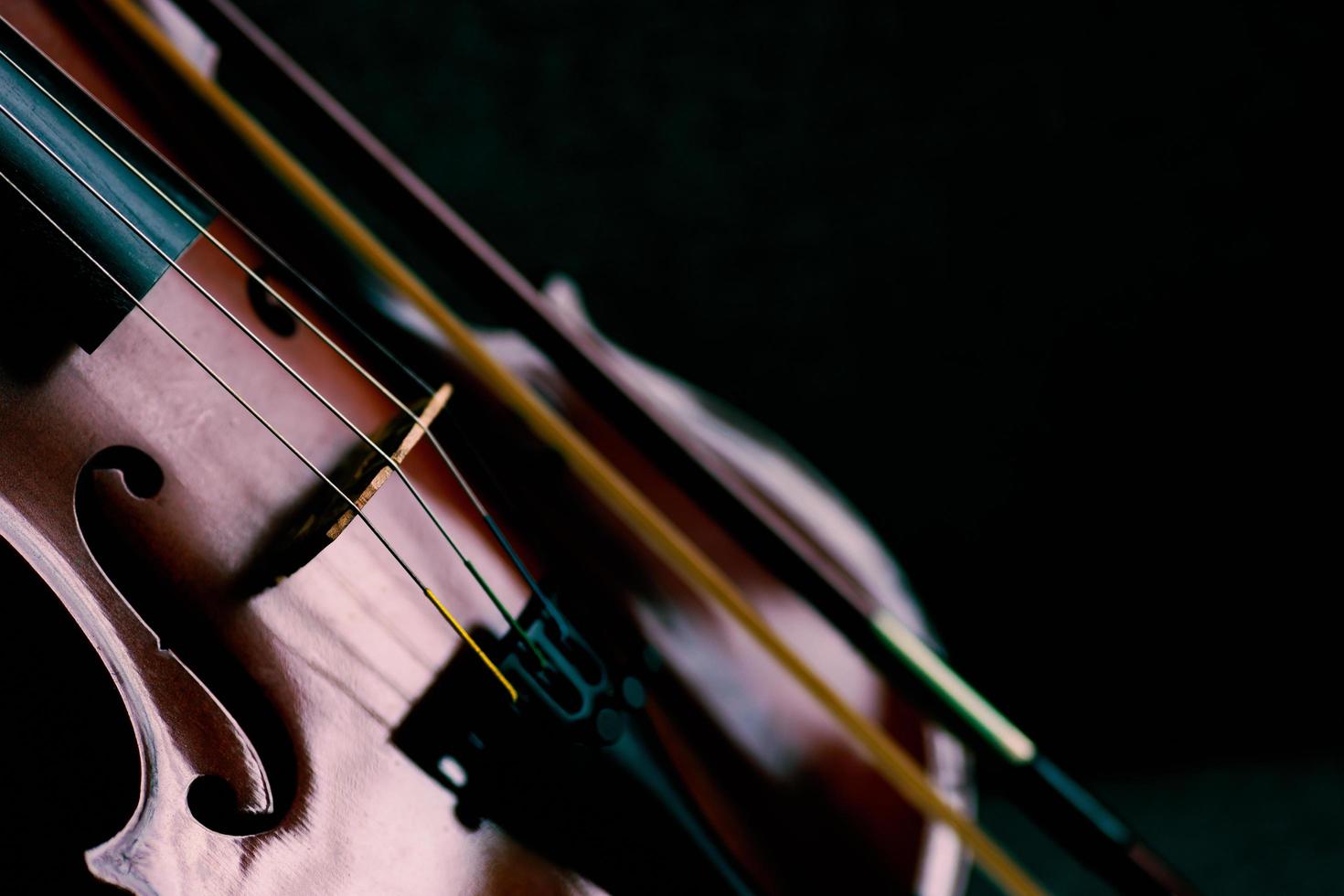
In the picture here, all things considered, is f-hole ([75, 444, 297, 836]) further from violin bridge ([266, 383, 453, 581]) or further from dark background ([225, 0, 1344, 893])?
dark background ([225, 0, 1344, 893])

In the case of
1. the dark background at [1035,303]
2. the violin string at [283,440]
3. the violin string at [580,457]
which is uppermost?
the dark background at [1035,303]

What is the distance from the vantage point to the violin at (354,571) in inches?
17.3

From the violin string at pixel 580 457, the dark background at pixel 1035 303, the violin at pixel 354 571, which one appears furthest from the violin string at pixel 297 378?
the dark background at pixel 1035 303

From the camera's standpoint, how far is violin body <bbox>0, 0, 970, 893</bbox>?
1.43 feet

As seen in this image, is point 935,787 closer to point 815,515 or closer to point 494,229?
point 815,515

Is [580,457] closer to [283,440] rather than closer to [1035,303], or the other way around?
[283,440]

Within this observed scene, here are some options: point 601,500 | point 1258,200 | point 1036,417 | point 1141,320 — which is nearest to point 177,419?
point 601,500

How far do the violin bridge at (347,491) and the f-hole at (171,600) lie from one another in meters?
0.05

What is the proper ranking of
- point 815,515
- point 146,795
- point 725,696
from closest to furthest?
point 146,795 → point 725,696 → point 815,515

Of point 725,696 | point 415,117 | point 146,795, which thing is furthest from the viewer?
point 415,117

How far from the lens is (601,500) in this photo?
27.5 inches

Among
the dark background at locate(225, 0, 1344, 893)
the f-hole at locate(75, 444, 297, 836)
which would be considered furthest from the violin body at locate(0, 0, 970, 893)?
the dark background at locate(225, 0, 1344, 893)

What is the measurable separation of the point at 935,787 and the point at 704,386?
63 centimetres

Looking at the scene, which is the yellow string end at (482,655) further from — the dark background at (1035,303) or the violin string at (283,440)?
the dark background at (1035,303)
